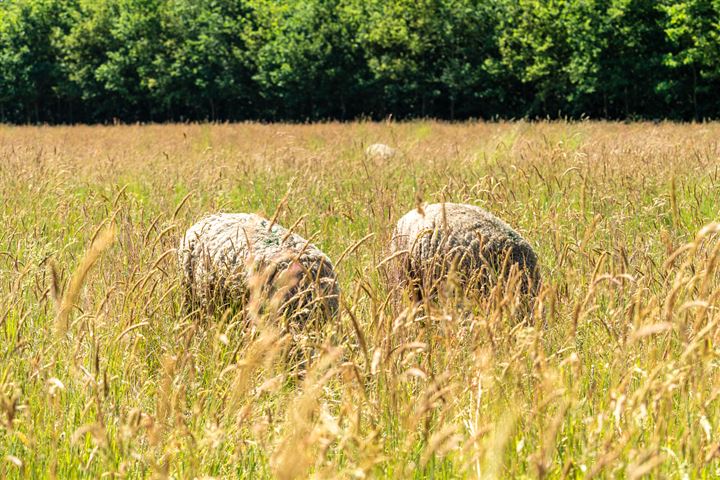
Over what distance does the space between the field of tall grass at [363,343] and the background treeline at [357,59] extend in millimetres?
15963

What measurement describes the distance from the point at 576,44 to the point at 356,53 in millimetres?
9192

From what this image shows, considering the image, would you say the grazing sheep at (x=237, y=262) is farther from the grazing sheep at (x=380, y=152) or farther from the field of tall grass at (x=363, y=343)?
the grazing sheep at (x=380, y=152)

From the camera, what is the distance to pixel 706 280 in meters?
1.78

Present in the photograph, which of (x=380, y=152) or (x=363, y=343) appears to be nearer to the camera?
(x=363, y=343)

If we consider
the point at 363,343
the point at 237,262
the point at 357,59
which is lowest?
the point at 237,262

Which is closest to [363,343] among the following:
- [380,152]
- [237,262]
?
[237,262]

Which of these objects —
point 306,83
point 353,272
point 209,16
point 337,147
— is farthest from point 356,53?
point 353,272

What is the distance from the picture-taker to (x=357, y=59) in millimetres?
31344

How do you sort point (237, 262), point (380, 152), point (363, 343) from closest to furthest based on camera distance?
1. point (363, 343)
2. point (237, 262)
3. point (380, 152)

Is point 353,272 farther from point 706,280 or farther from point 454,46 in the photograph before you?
point 454,46

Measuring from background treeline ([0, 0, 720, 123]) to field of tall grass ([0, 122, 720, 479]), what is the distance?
1596cm

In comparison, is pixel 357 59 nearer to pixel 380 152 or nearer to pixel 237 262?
pixel 380 152

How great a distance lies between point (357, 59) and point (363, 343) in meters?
30.6

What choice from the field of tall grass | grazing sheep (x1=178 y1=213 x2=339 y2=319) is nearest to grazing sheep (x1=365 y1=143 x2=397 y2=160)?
the field of tall grass
